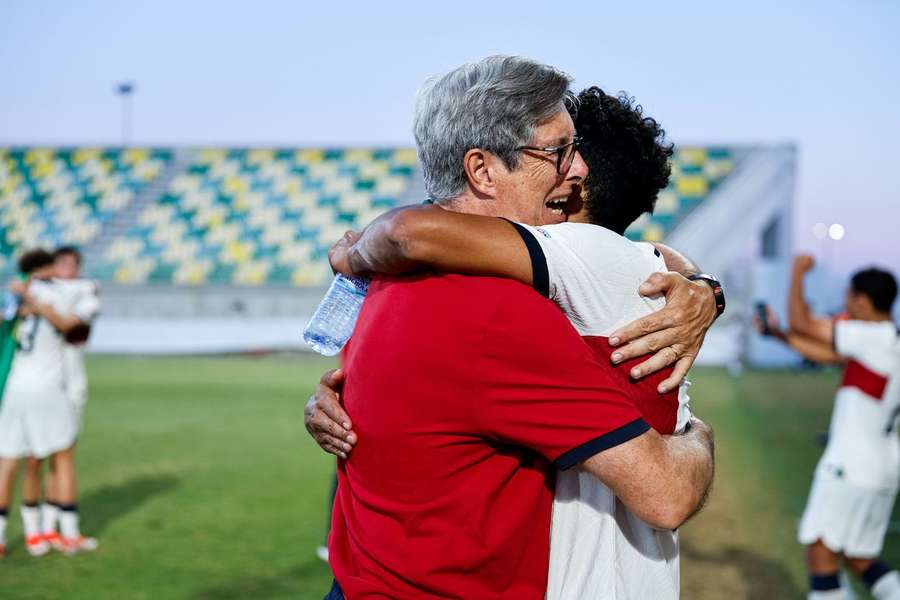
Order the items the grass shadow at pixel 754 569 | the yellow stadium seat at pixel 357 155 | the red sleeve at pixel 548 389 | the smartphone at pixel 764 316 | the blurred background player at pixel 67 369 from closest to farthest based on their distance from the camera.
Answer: the red sleeve at pixel 548 389 < the smartphone at pixel 764 316 < the grass shadow at pixel 754 569 < the blurred background player at pixel 67 369 < the yellow stadium seat at pixel 357 155

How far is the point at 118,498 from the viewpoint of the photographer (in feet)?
25.3

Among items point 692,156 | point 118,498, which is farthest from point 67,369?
point 692,156

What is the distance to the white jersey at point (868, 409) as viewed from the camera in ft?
16.2

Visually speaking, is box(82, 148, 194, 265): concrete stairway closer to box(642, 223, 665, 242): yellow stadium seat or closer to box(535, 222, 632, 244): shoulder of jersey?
box(642, 223, 665, 242): yellow stadium seat

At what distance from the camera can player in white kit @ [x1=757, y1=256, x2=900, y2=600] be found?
484 cm

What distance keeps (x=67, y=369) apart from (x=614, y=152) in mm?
5622

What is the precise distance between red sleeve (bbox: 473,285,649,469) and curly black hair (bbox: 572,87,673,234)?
478mm

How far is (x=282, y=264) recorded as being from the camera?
85.9 ft

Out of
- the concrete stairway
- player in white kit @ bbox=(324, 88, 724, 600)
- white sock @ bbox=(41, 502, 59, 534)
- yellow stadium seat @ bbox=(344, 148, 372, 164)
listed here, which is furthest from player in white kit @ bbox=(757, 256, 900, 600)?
yellow stadium seat @ bbox=(344, 148, 372, 164)

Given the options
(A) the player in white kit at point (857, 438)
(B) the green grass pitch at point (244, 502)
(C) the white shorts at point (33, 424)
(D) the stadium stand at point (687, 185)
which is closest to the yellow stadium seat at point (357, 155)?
(D) the stadium stand at point (687, 185)

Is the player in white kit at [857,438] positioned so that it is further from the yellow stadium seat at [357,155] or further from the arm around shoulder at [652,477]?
the yellow stadium seat at [357,155]

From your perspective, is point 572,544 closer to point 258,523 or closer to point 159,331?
point 258,523

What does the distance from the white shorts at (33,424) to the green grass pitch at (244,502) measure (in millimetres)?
664

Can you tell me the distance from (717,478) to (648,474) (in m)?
7.43
